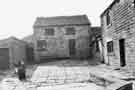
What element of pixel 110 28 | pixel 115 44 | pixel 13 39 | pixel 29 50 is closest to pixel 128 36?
pixel 115 44

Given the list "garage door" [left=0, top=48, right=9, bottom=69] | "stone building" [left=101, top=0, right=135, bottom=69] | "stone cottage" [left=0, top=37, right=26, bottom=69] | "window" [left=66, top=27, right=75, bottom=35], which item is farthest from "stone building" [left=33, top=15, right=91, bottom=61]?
"stone building" [left=101, top=0, right=135, bottom=69]

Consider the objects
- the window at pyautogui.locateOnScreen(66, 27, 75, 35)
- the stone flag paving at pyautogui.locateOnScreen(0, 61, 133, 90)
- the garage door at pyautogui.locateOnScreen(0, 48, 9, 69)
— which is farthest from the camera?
the window at pyautogui.locateOnScreen(66, 27, 75, 35)

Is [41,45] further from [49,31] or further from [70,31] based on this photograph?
[70,31]

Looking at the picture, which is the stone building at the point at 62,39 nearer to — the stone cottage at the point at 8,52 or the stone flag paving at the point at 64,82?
the stone cottage at the point at 8,52

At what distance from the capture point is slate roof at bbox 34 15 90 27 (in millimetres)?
23656

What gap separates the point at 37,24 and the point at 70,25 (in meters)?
5.04

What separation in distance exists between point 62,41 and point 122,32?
1411cm

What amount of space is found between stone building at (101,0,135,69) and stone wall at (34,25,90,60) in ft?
31.4

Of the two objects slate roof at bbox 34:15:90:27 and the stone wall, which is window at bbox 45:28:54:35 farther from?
slate roof at bbox 34:15:90:27

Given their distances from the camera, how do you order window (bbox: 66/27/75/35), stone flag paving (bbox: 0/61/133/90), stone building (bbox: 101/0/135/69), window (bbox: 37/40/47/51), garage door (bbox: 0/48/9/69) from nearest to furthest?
stone flag paving (bbox: 0/61/133/90), stone building (bbox: 101/0/135/69), garage door (bbox: 0/48/9/69), window (bbox: 37/40/47/51), window (bbox: 66/27/75/35)

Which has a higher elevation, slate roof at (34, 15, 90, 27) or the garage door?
slate roof at (34, 15, 90, 27)

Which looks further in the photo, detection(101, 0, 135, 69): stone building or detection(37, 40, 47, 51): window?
detection(37, 40, 47, 51): window

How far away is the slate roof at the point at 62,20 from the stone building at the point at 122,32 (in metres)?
10.1

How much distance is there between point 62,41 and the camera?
23641 millimetres
